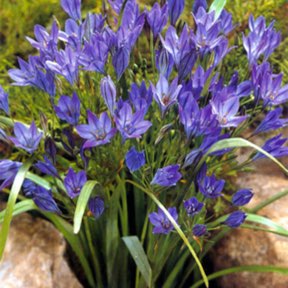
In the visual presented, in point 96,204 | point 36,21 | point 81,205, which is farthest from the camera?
point 36,21

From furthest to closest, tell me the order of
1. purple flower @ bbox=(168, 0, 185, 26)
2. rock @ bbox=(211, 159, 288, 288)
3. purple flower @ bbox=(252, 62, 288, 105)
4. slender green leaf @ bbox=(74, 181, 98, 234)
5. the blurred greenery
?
1. the blurred greenery
2. rock @ bbox=(211, 159, 288, 288)
3. purple flower @ bbox=(168, 0, 185, 26)
4. purple flower @ bbox=(252, 62, 288, 105)
5. slender green leaf @ bbox=(74, 181, 98, 234)

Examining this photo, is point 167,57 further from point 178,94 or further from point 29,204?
point 29,204

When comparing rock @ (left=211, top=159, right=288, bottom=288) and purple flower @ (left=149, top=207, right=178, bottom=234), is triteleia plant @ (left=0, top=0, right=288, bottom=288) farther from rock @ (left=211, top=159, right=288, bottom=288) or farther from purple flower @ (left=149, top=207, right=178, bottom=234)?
rock @ (left=211, top=159, right=288, bottom=288)

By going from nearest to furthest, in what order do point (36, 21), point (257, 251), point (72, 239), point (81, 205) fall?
point (81, 205), point (72, 239), point (257, 251), point (36, 21)

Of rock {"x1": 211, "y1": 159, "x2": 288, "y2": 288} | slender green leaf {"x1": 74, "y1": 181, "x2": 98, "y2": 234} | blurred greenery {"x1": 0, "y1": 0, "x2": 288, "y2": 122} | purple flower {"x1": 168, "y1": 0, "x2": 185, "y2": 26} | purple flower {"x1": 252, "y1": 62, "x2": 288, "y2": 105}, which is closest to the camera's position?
slender green leaf {"x1": 74, "y1": 181, "x2": 98, "y2": 234}

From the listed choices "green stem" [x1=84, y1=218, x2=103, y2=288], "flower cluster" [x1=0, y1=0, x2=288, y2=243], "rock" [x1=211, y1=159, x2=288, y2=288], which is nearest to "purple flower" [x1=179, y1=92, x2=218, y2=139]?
"flower cluster" [x1=0, y1=0, x2=288, y2=243]

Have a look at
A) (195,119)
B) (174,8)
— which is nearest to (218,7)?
(174,8)

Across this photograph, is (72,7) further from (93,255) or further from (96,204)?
(93,255)
